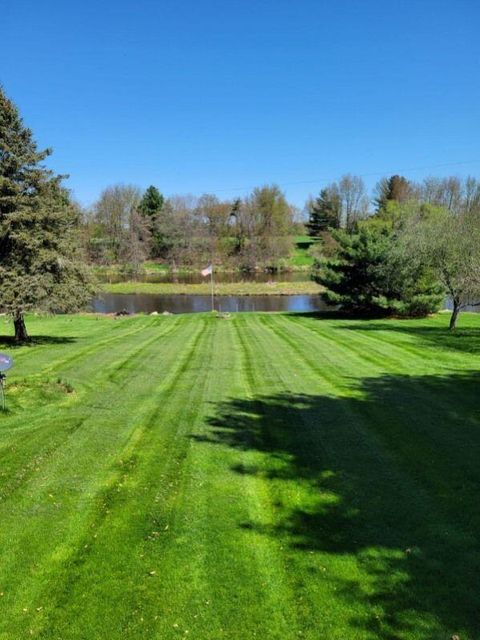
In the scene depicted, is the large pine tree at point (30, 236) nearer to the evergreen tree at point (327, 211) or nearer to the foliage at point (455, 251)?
the foliage at point (455, 251)

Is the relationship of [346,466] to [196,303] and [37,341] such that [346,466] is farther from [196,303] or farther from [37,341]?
[196,303]

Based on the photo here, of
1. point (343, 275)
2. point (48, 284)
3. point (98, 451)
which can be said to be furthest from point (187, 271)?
point (98, 451)

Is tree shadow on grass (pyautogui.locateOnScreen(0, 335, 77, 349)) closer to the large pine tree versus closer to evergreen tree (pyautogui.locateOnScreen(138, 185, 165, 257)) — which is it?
the large pine tree

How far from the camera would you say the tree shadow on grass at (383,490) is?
402 centimetres

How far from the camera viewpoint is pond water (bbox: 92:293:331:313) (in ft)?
147

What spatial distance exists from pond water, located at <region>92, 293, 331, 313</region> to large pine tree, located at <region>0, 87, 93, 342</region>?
83.3 feet

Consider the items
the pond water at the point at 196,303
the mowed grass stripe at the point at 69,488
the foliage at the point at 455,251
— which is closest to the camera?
the mowed grass stripe at the point at 69,488

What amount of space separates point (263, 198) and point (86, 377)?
7781 centimetres

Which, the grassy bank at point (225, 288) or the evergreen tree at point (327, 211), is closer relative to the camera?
the grassy bank at point (225, 288)

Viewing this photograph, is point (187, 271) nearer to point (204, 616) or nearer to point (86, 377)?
point (86, 377)

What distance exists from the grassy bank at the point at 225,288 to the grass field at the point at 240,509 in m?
44.8

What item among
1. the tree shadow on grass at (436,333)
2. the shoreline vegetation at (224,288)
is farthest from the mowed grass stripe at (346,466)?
the shoreline vegetation at (224,288)

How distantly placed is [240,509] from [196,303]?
4420 centimetres

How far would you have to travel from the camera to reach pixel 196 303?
49.3 metres
